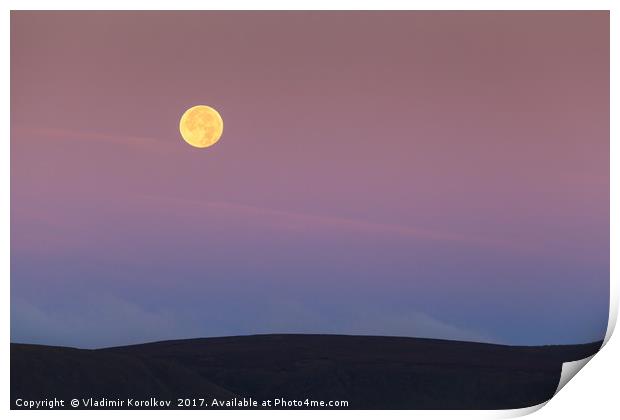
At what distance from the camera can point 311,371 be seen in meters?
4.13

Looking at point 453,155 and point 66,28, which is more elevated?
point 66,28

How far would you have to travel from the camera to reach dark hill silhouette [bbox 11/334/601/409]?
4094 millimetres

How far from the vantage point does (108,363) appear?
409cm

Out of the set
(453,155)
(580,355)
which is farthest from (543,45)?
(580,355)

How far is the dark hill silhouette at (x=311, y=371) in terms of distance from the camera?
409 centimetres

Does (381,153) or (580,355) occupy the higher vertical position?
(381,153)

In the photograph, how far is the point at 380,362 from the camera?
4.12 meters
